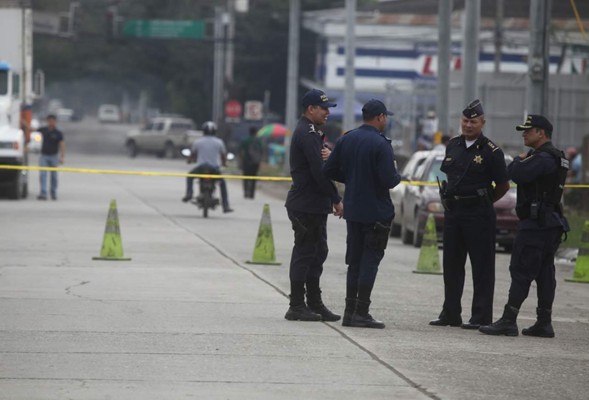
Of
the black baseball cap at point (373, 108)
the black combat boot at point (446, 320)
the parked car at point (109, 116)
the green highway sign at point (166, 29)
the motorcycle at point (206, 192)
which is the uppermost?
the green highway sign at point (166, 29)

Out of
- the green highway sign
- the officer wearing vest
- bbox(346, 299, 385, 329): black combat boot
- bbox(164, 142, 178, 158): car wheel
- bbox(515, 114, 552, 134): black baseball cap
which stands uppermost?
the green highway sign

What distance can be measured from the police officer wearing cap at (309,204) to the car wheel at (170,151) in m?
61.4

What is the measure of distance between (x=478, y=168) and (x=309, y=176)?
1.42 metres

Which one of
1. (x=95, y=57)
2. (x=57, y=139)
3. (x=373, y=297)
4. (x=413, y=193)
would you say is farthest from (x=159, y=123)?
(x=373, y=297)

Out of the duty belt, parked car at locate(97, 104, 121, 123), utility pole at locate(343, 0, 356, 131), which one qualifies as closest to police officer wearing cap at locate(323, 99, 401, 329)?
the duty belt

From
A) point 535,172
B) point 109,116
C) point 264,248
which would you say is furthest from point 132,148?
point 109,116

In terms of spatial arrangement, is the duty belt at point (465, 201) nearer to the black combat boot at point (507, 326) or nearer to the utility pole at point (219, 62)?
the black combat boot at point (507, 326)

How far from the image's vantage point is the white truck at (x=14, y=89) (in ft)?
108

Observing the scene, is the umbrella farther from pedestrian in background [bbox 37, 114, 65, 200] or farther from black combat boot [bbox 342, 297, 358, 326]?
black combat boot [bbox 342, 297, 358, 326]

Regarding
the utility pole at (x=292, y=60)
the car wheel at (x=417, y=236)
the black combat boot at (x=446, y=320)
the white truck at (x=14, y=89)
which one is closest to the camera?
the black combat boot at (x=446, y=320)

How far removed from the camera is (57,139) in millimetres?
33781

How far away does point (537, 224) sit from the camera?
42.2ft

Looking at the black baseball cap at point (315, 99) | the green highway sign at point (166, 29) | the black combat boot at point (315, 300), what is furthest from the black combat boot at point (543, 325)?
the green highway sign at point (166, 29)

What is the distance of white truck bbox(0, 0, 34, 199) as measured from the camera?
32875mm
